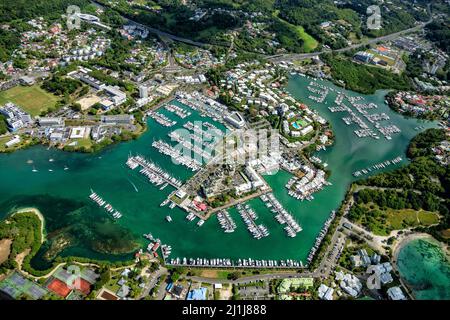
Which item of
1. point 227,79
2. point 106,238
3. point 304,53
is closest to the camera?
point 106,238

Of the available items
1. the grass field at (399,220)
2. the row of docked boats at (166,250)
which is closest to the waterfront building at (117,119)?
the row of docked boats at (166,250)

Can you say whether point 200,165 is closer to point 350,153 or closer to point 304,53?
point 350,153

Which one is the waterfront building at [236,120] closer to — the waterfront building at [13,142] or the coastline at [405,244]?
the coastline at [405,244]

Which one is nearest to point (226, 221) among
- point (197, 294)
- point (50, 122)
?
point (197, 294)

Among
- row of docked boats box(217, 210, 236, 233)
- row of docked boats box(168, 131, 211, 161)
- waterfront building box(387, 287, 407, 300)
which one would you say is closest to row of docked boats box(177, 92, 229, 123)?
row of docked boats box(168, 131, 211, 161)

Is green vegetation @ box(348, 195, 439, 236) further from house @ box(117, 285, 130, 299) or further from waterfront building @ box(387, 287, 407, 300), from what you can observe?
house @ box(117, 285, 130, 299)

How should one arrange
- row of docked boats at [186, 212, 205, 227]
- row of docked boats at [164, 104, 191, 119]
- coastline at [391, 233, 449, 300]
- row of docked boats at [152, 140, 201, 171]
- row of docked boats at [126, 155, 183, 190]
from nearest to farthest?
coastline at [391, 233, 449, 300]
row of docked boats at [186, 212, 205, 227]
row of docked boats at [126, 155, 183, 190]
row of docked boats at [152, 140, 201, 171]
row of docked boats at [164, 104, 191, 119]
